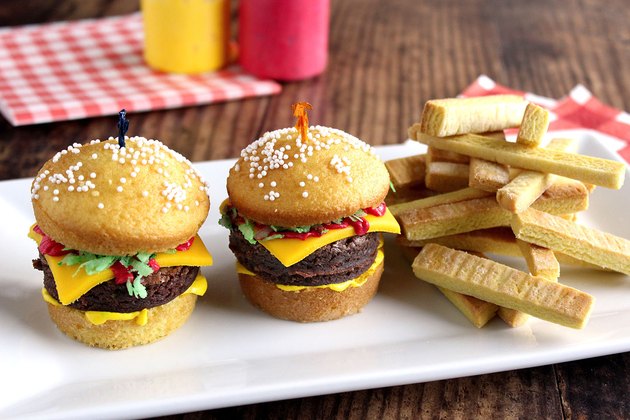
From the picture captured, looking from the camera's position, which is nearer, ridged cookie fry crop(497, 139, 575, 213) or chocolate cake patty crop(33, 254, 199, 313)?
chocolate cake patty crop(33, 254, 199, 313)

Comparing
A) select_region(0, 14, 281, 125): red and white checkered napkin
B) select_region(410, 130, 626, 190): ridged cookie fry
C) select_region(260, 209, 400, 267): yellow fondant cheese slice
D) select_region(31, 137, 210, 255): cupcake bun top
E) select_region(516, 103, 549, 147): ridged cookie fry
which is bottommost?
select_region(0, 14, 281, 125): red and white checkered napkin

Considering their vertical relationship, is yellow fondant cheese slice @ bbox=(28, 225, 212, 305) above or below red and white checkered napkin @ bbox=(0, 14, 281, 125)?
above

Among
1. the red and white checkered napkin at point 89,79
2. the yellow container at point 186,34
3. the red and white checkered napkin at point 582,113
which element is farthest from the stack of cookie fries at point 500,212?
the yellow container at point 186,34

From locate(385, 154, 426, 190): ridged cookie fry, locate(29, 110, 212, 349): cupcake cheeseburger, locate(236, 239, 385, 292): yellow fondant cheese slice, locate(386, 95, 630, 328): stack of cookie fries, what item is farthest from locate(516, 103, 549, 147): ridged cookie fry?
locate(29, 110, 212, 349): cupcake cheeseburger

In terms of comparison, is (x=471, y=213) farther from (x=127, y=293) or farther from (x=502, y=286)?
(x=127, y=293)

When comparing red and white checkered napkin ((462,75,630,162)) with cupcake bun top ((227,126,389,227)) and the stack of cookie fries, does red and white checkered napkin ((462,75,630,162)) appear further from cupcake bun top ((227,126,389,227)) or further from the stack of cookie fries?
cupcake bun top ((227,126,389,227))

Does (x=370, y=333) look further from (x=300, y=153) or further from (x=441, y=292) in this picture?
(x=300, y=153)

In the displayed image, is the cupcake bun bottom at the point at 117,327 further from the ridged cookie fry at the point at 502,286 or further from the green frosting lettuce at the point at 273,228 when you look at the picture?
the ridged cookie fry at the point at 502,286
